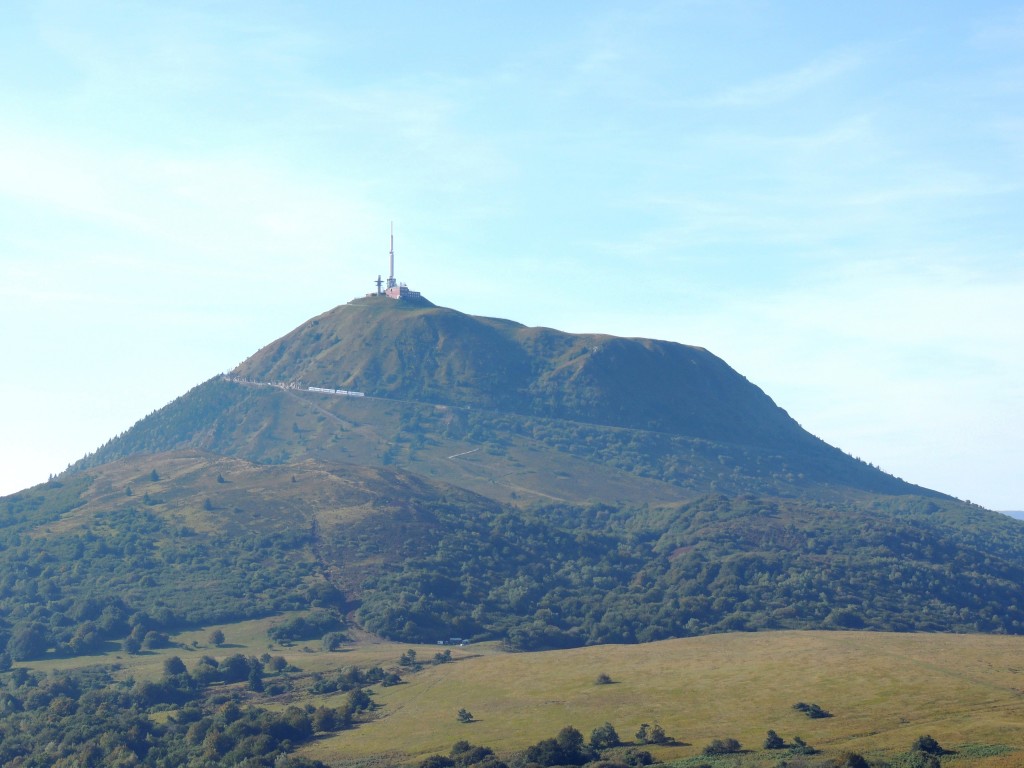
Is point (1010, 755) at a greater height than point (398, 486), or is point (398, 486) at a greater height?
point (398, 486)

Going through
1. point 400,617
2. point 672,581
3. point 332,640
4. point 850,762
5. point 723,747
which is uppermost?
point 672,581

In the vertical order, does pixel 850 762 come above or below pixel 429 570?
below

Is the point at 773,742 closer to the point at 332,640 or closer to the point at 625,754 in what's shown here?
the point at 625,754

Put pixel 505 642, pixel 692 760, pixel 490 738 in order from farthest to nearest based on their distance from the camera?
pixel 505 642 < pixel 490 738 < pixel 692 760

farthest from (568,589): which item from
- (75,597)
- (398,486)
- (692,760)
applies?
(692,760)

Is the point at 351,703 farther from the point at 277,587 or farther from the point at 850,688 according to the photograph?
the point at 277,587

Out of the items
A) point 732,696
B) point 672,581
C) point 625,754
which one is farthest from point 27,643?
point 672,581

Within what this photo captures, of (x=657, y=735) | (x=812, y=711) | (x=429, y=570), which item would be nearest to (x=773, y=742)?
(x=657, y=735)

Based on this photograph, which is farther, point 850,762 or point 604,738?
point 604,738

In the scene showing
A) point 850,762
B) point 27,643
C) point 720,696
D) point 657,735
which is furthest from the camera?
point 27,643

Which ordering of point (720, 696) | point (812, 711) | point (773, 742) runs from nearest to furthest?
point (773, 742) < point (812, 711) < point (720, 696)
